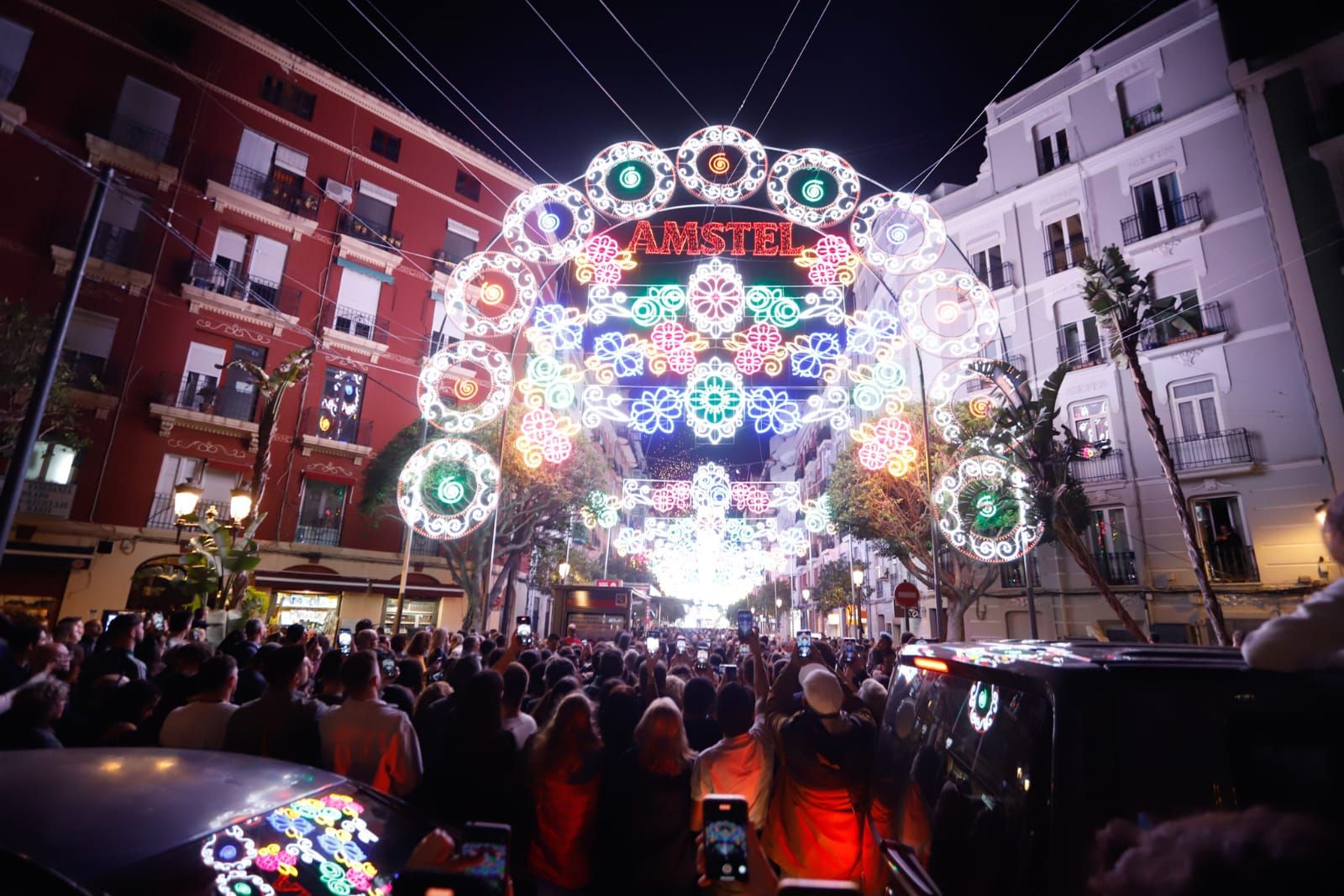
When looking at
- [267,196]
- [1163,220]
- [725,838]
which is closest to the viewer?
[725,838]

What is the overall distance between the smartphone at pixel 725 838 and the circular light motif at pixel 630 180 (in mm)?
9721

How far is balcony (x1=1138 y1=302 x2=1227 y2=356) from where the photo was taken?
20.5 metres

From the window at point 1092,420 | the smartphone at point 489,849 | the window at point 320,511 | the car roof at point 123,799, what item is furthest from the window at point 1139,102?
the window at point 320,511

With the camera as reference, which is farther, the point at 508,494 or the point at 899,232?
the point at 508,494

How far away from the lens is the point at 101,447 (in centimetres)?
2017

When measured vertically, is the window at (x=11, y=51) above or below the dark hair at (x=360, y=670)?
above

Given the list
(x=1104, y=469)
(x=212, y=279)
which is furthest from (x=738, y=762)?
(x=212, y=279)

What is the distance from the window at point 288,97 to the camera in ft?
80.7

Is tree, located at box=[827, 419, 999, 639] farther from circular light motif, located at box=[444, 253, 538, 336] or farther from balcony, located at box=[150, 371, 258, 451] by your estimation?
balcony, located at box=[150, 371, 258, 451]

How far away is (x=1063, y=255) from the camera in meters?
24.8

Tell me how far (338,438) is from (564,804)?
24466 mm

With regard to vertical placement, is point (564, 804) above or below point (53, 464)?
below

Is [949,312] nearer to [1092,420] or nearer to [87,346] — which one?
[1092,420]

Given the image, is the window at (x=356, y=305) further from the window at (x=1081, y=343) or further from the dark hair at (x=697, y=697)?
the window at (x=1081, y=343)
